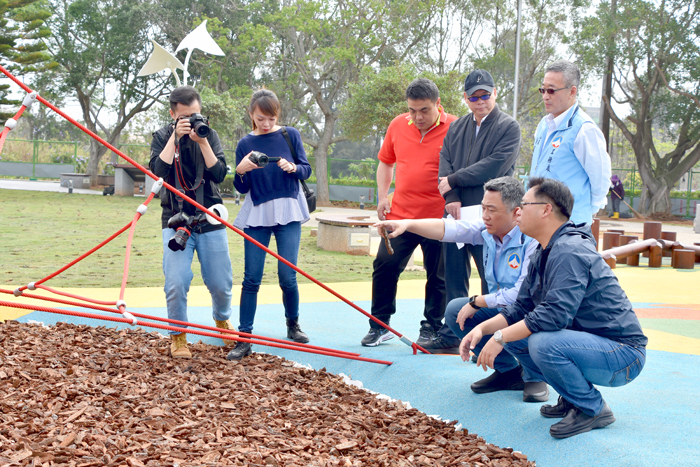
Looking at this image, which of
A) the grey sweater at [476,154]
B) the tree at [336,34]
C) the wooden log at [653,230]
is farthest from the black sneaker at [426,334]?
the tree at [336,34]

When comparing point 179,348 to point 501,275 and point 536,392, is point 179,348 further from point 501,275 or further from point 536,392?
point 536,392

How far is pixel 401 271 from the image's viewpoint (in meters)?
4.07

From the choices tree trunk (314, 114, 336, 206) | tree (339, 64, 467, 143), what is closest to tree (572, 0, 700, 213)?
tree (339, 64, 467, 143)

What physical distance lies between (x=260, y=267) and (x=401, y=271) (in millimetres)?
929

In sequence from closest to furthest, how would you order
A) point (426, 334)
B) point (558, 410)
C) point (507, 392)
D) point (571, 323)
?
point (571, 323) < point (558, 410) < point (507, 392) < point (426, 334)

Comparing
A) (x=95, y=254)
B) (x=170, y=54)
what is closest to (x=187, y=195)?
(x=95, y=254)

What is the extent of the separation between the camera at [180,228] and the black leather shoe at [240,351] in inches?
31.6

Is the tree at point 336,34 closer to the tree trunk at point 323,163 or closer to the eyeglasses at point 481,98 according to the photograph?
the tree trunk at point 323,163

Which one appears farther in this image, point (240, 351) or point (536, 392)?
point (240, 351)

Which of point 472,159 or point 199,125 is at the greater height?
point 199,125

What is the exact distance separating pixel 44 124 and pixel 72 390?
149ft

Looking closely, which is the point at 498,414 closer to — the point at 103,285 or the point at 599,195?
the point at 599,195

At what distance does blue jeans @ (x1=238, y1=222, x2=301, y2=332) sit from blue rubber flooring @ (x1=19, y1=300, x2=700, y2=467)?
0.36m

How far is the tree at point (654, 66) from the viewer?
20.3m
